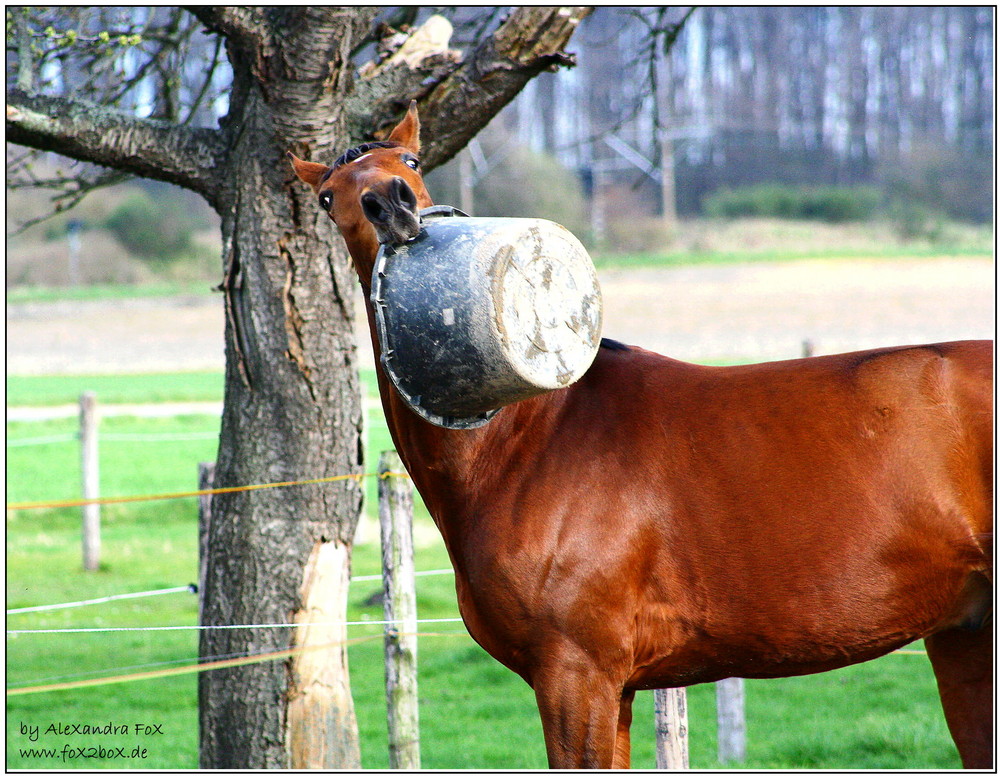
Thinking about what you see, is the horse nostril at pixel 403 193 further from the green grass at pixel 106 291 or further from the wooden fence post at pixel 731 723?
the green grass at pixel 106 291

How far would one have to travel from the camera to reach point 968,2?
424 cm

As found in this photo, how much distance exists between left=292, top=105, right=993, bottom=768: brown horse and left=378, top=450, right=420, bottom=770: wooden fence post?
1.59 meters

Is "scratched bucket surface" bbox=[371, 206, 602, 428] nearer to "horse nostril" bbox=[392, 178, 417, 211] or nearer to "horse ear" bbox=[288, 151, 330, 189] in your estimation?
"horse nostril" bbox=[392, 178, 417, 211]

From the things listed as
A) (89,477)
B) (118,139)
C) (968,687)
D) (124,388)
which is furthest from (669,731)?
(124,388)

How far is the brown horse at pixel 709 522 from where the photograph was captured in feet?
9.07

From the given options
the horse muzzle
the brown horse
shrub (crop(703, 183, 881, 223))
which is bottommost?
the brown horse

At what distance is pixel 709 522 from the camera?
112 inches

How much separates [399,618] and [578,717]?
1.87 meters

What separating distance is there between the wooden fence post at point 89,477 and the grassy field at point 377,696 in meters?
0.19

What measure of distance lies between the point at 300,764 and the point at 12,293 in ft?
101

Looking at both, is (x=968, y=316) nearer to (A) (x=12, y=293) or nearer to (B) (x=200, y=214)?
(B) (x=200, y=214)

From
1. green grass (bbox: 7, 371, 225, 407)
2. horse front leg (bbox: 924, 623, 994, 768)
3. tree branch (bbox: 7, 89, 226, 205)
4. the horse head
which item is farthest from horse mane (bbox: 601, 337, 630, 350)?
green grass (bbox: 7, 371, 225, 407)

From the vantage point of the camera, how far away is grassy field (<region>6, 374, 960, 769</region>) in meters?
4.94

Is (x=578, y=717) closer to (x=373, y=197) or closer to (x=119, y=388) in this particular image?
(x=373, y=197)
